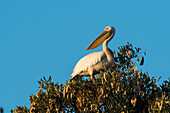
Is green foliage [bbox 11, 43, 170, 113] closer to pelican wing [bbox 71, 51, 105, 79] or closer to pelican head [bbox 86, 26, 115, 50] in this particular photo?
pelican wing [bbox 71, 51, 105, 79]

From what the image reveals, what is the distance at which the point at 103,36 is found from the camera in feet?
42.4

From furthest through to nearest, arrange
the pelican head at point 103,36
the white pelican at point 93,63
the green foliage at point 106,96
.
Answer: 1. the pelican head at point 103,36
2. the white pelican at point 93,63
3. the green foliage at point 106,96

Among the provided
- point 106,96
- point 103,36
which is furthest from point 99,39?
point 106,96

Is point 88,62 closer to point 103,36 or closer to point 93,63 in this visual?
point 93,63

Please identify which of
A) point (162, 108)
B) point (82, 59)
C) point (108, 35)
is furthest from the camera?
point (108, 35)

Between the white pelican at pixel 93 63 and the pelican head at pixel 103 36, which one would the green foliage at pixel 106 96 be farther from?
the pelican head at pixel 103 36

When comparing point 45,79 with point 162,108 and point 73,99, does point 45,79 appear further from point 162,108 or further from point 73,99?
point 162,108

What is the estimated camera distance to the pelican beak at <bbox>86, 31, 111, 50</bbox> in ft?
42.3

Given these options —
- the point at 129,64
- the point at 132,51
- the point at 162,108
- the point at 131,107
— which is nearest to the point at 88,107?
the point at 131,107

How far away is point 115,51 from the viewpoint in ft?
38.5

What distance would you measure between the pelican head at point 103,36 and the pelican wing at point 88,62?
1.58 metres

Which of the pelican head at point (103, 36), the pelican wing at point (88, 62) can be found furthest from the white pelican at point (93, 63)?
the pelican head at point (103, 36)

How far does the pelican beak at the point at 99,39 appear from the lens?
508 inches

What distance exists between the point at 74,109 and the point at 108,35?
490 centimetres
